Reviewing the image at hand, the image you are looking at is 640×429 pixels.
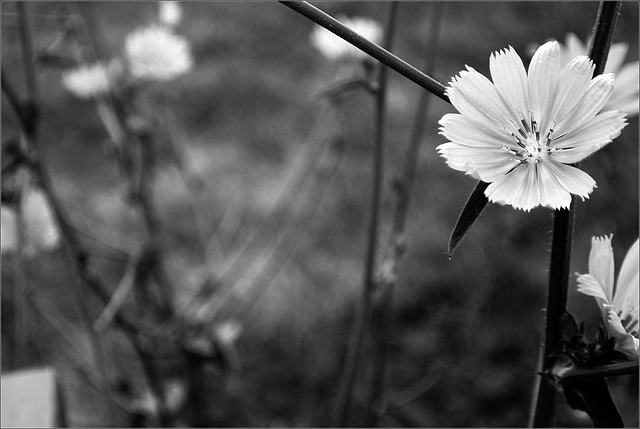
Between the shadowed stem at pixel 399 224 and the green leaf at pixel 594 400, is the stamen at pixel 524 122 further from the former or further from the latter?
the shadowed stem at pixel 399 224

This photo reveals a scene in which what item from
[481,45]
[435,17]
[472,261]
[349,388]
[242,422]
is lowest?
[242,422]

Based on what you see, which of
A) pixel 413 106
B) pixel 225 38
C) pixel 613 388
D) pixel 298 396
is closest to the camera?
pixel 613 388

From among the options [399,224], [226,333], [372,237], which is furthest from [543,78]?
[226,333]

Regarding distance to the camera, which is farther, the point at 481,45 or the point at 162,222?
the point at 481,45

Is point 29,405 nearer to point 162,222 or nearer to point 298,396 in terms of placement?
point 298,396

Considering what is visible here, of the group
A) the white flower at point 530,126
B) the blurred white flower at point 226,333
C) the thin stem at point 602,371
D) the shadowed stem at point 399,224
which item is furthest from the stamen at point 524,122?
the blurred white flower at point 226,333

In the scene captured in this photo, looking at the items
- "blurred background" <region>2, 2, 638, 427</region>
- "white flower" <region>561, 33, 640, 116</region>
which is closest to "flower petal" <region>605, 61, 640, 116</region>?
"white flower" <region>561, 33, 640, 116</region>

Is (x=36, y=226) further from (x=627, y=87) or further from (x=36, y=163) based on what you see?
(x=627, y=87)

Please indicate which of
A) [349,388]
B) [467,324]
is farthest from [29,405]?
[467,324]
